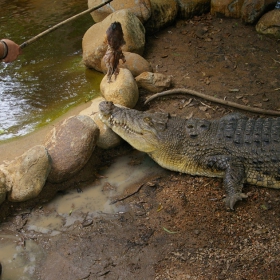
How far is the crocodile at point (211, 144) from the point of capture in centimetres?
339

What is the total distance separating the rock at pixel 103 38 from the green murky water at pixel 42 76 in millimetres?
229

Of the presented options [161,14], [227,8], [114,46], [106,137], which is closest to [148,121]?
[106,137]

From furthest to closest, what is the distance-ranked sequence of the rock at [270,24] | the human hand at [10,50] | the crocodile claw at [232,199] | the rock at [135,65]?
the rock at [270,24] < the rock at [135,65] < the human hand at [10,50] < the crocodile claw at [232,199]

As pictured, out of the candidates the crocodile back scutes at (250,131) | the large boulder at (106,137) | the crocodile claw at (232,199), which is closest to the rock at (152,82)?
the large boulder at (106,137)

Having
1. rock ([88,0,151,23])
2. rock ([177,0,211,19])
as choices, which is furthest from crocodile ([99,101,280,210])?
rock ([177,0,211,19])

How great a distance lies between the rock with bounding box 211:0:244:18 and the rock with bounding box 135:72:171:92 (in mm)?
2517

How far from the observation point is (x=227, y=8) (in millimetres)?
6434

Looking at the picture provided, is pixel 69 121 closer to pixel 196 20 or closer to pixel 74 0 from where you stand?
pixel 196 20

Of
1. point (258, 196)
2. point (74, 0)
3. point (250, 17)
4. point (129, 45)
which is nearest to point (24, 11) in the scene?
point (74, 0)

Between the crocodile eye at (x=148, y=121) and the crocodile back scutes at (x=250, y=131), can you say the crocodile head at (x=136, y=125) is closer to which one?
the crocodile eye at (x=148, y=121)

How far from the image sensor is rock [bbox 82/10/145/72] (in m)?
5.33

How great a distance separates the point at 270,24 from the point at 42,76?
3.77 m

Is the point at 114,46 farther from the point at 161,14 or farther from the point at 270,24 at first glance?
the point at 270,24

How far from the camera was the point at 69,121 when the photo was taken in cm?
370
